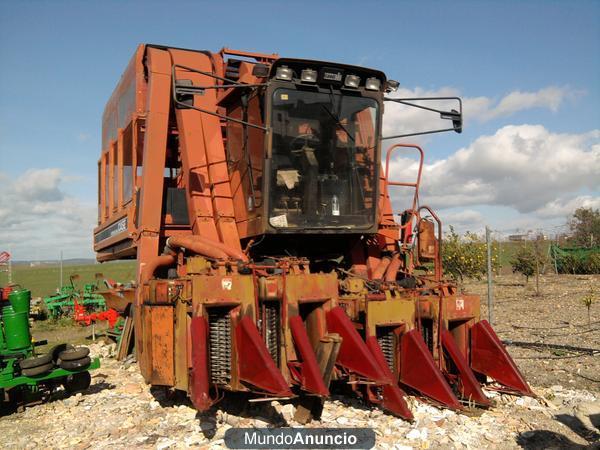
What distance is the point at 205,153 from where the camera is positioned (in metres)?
7.03

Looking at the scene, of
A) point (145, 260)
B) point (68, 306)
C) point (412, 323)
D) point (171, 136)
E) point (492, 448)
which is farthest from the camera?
point (68, 306)

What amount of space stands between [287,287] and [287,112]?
2.03 metres

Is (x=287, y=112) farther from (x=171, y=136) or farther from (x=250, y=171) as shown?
(x=171, y=136)

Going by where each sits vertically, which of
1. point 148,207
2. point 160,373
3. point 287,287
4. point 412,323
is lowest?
point 160,373

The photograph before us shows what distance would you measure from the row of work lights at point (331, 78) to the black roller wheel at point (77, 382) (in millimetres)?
4346

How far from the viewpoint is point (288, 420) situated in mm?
5168

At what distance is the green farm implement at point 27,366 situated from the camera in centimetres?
627

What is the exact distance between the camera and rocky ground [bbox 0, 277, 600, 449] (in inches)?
189

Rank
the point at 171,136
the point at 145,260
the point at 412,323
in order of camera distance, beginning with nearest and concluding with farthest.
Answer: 1. the point at 412,323
2. the point at 145,260
3. the point at 171,136

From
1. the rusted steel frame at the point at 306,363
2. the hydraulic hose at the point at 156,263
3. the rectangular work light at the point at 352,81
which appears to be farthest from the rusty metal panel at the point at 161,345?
the rectangular work light at the point at 352,81

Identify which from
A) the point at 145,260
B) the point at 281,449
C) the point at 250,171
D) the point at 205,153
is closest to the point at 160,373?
the point at 281,449

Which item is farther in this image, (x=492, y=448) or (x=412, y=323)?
(x=412, y=323)

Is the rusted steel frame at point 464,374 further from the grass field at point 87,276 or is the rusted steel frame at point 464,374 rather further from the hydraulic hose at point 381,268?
the grass field at point 87,276

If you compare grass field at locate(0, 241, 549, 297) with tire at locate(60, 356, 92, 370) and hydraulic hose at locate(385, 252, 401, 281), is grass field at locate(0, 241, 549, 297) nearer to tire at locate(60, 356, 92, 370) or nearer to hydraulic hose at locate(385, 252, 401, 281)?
tire at locate(60, 356, 92, 370)
